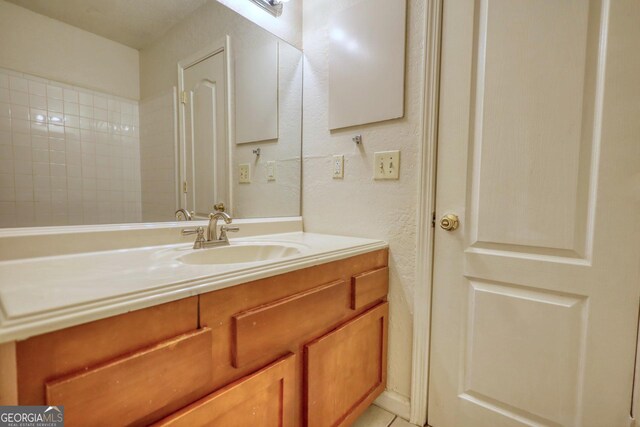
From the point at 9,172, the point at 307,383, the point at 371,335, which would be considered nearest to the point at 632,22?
the point at 371,335

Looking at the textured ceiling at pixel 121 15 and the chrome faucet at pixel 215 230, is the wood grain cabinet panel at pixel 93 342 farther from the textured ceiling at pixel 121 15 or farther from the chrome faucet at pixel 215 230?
the textured ceiling at pixel 121 15

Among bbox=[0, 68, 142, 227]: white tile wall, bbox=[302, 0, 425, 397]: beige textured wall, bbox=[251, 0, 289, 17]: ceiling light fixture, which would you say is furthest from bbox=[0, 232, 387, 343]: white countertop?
bbox=[251, 0, 289, 17]: ceiling light fixture

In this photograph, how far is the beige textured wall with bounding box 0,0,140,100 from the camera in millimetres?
800

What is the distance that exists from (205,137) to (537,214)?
1.28 meters

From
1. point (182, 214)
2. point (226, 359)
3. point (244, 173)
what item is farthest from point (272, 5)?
point (226, 359)

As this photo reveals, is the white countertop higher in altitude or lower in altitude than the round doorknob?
lower

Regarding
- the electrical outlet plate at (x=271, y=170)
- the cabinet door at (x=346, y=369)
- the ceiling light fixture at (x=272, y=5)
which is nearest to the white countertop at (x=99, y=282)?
the cabinet door at (x=346, y=369)

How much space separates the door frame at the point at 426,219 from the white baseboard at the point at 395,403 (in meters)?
0.03

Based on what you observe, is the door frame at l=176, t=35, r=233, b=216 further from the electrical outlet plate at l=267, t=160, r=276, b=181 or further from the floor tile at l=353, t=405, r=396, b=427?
the floor tile at l=353, t=405, r=396, b=427

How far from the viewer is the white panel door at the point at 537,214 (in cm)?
86

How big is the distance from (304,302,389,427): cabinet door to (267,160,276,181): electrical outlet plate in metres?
0.80

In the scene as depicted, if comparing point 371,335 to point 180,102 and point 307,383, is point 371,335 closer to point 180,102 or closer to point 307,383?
point 307,383

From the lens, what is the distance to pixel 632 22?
0.82m

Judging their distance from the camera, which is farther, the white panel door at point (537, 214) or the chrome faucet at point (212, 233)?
the chrome faucet at point (212, 233)
